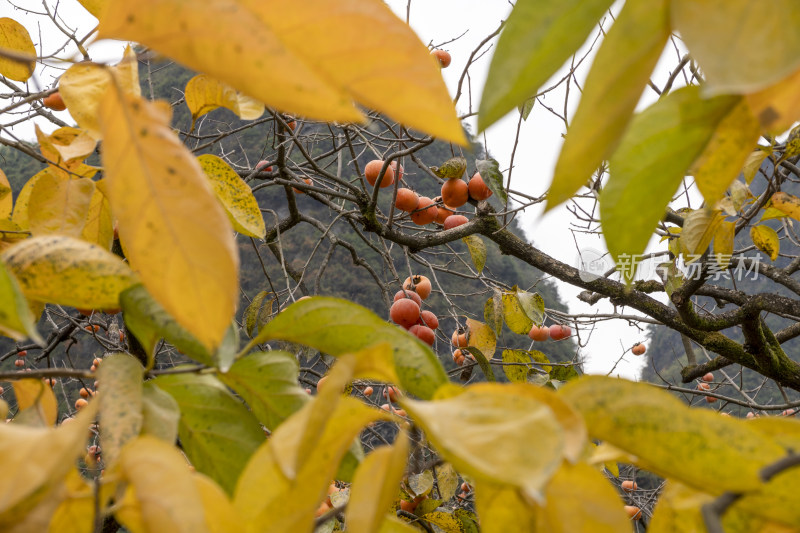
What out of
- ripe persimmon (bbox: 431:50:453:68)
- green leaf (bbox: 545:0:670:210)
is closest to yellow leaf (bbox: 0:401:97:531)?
green leaf (bbox: 545:0:670:210)

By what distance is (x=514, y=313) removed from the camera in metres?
2.03

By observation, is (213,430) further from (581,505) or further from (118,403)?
(581,505)

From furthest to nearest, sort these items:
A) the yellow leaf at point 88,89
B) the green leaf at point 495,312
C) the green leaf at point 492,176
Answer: the green leaf at point 495,312 < the green leaf at point 492,176 < the yellow leaf at point 88,89

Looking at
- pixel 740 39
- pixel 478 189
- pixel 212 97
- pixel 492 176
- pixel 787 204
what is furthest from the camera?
pixel 478 189

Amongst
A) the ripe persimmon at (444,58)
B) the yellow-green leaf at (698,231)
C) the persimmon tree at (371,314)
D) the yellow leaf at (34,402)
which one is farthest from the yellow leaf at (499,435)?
the ripe persimmon at (444,58)

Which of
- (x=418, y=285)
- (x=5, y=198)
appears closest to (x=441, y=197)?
(x=418, y=285)

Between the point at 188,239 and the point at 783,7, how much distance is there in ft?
0.73

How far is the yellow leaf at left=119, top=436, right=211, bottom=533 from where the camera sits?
0.22 m

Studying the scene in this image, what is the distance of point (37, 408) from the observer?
326 mm

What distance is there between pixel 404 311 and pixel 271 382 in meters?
1.50

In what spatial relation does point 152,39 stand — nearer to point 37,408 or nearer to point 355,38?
point 355,38

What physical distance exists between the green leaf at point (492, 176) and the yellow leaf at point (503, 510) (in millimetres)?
1353

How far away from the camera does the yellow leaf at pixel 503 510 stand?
10.2 inches

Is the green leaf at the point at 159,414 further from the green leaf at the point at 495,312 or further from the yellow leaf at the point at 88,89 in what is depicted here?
the green leaf at the point at 495,312
